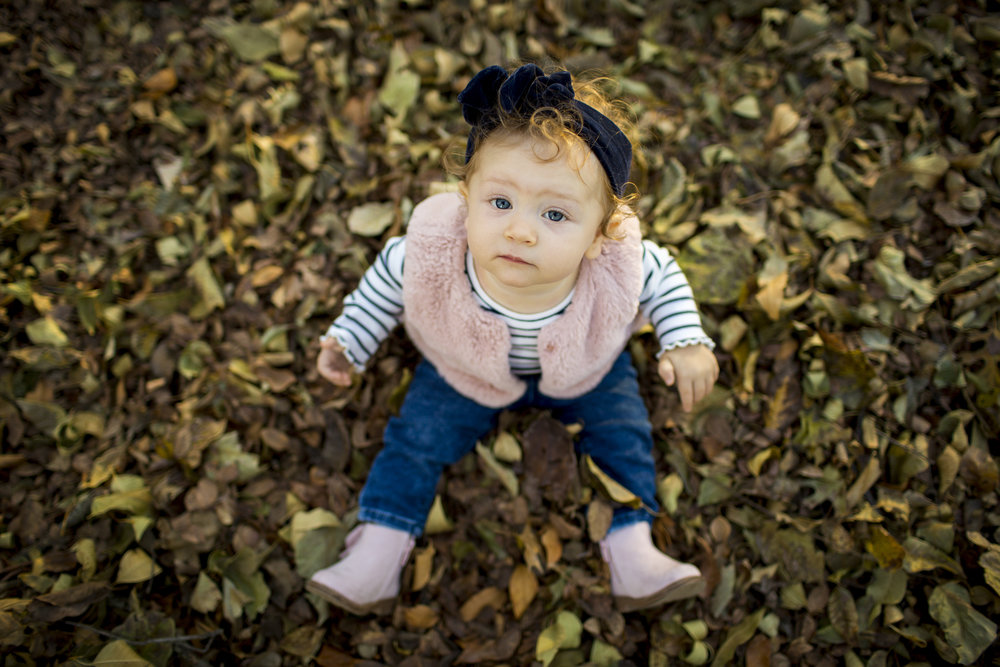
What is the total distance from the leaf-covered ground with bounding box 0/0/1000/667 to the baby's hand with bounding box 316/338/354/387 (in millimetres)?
290

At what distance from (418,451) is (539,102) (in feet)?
3.48

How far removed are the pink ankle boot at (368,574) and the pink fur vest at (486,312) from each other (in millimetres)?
593

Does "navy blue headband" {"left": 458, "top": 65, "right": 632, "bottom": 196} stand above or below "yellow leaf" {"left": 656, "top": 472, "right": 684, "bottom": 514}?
above

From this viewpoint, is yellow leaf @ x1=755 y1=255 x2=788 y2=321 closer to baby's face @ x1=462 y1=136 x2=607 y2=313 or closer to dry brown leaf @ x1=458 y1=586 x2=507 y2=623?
baby's face @ x1=462 y1=136 x2=607 y2=313

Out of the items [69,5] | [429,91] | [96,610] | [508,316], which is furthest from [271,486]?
Result: [69,5]

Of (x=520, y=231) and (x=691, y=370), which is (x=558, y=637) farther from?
(x=520, y=231)

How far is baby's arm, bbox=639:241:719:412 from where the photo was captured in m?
1.54

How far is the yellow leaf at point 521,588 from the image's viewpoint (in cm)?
171

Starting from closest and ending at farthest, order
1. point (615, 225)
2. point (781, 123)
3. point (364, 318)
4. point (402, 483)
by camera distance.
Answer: point (615, 225)
point (364, 318)
point (402, 483)
point (781, 123)

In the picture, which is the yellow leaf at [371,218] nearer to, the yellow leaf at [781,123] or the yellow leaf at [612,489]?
the yellow leaf at [612,489]

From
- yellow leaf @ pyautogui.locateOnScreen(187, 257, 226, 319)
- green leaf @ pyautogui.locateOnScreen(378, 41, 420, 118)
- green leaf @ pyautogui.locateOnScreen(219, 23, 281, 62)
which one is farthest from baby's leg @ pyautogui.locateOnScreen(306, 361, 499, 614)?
green leaf @ pyautogui.locateOnScreen(219, 23, 281, 62)

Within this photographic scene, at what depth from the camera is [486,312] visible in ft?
4.96

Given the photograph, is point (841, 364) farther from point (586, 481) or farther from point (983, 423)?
point (586, 481)

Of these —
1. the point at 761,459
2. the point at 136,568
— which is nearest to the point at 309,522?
the point at 136,568
